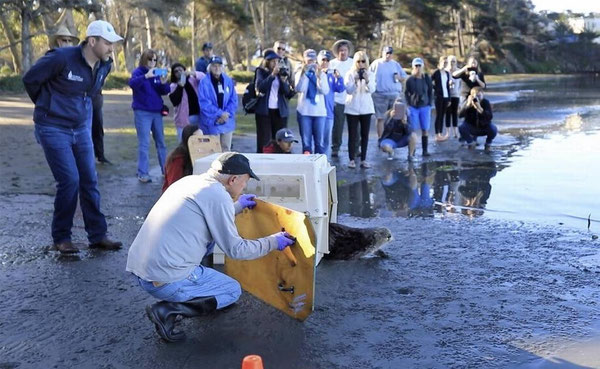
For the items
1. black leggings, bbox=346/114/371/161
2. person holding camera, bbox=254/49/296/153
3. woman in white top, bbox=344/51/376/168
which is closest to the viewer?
person holding camera, bbox=254/49/296/153

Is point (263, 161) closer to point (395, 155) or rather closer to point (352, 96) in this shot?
point (352, 96)

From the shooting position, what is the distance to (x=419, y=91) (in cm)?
1385

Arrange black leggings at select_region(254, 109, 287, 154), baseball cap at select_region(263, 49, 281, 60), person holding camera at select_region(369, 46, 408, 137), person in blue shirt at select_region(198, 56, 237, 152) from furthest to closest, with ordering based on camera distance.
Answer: person holding camera at select_region(369, 46, 408, 137) → black leggings at select_region(254, 109, 287, 154) → baseball cap at select_region(263, 49, 281, 60) → person in blue shirt at select_region(198, 56, 237, 152)

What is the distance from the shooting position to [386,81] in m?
13.8

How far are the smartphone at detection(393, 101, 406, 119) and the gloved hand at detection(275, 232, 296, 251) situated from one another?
8.40m

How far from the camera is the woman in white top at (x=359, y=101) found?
38.8ft

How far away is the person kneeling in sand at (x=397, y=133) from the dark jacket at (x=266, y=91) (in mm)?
2878

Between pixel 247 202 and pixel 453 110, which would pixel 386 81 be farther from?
pixel 247 202

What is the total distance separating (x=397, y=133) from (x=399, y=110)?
45cm

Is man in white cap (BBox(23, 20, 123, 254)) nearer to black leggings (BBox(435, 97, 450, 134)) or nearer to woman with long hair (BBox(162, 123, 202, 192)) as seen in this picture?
woman with long hair (BBox(162, 123, 202, 192))

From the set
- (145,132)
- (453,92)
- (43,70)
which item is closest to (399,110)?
(453,92)

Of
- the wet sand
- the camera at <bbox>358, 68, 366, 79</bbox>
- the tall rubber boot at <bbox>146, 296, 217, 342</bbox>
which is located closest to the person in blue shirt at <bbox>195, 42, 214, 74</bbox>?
the camera at <bbox>358, 68, 366, 79</bbox>

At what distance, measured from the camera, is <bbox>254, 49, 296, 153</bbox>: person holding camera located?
1041cm

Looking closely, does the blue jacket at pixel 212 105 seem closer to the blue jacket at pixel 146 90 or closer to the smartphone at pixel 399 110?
the blue jacket at pixel 146 90
